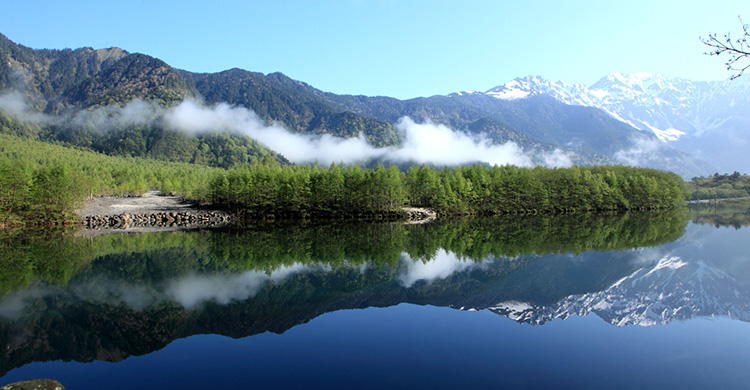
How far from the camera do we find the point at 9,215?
209ft

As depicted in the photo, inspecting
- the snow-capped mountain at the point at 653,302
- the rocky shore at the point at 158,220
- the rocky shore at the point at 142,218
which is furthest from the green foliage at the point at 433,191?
the snow-capped mountain at the point at 653,302

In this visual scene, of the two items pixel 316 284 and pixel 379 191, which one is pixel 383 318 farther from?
pixel 379 191

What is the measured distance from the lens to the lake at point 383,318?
13.5 metres

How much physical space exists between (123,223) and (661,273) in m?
85.5

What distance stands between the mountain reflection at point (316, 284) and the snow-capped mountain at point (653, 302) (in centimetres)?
8

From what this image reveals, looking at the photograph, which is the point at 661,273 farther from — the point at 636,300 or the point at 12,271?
the point at 12,271

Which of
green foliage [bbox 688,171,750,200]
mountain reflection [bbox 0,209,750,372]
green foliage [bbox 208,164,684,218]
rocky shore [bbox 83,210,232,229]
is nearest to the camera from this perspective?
mountain reflection [bbox 0,209,750,372]

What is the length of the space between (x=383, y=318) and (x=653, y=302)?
14123mm

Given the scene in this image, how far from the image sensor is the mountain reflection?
19000mm

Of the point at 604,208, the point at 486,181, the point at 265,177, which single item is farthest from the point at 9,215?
the point at 604,208

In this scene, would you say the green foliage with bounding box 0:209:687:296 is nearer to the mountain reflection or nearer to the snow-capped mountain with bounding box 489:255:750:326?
the mountain reflection

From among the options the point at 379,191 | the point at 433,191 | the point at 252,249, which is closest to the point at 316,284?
the point at 252,249

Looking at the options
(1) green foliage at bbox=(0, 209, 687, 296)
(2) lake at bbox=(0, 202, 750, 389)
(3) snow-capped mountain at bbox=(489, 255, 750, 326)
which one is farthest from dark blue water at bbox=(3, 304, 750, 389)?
(1) green foliage at bbox=(0, 209, 687, 296)

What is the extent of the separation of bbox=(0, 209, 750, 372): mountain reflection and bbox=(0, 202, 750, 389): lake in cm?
14
